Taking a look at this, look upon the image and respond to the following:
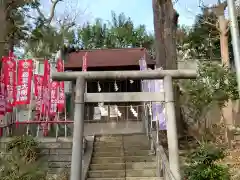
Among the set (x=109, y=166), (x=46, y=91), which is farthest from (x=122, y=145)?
(x=46, y=91)

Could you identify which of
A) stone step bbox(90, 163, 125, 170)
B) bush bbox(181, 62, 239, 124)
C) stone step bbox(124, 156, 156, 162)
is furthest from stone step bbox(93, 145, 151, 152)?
bush bbox(181, 62, 239, 124)

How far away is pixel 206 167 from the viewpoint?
7.75 m

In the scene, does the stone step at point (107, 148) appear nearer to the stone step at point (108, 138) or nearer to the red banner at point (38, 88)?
the stone step at point (108, 138)

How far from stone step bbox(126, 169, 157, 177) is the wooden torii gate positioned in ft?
5.54

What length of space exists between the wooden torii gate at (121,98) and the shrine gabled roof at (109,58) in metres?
6.76

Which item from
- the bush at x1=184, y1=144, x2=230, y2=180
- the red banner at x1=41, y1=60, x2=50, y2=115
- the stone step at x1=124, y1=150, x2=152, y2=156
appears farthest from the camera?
the red banner at x1=41, y1=60, x2=50, y2=115

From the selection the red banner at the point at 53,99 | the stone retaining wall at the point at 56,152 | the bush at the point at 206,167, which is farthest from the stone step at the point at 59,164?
the bush at the point at 206,167

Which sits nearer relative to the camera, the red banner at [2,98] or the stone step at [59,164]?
the stone step at [59,164]

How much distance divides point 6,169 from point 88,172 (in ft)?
8.31

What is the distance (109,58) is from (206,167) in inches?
390

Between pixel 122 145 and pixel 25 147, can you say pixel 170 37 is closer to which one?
pixel 122 145

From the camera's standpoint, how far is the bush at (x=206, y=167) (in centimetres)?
761

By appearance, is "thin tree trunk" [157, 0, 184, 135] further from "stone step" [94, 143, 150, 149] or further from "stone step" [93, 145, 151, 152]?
"stone step" [93, 145, 151, 152]

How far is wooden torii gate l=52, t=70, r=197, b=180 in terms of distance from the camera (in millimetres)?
7848
